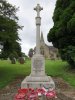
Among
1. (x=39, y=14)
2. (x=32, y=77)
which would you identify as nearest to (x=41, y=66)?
(x=32, y=77)

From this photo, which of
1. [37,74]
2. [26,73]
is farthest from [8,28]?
[37,74]

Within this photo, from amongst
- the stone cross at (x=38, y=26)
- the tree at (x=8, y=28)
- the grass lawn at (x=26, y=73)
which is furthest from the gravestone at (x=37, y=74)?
the tree at (x=8, y=28)

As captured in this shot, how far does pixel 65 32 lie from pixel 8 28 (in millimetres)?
5475

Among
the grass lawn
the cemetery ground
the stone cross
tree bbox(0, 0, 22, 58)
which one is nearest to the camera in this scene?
the cemetery ground

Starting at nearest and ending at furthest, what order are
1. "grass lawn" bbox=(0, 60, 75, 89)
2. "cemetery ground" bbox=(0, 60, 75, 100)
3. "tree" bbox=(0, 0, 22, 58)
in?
"cemetery ground" bbox=(0, 60, 75, 100)
"grass lawn" bbox=(0, 60, 75, 89)
"tree" bbox=(0, 0, 22, 58)

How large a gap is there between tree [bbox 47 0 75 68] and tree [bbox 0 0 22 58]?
3.65 m

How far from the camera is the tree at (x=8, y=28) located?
87.8 feet

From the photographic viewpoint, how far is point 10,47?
2814cm

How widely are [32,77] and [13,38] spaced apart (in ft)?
26.1

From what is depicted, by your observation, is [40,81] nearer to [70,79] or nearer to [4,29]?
[70,79]

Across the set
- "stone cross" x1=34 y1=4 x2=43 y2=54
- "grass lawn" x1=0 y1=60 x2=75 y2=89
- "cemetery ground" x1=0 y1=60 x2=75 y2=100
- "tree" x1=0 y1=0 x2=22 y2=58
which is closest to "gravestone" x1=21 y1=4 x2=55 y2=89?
"stone cross" x1=34 y1=4 x2=43 y2=54

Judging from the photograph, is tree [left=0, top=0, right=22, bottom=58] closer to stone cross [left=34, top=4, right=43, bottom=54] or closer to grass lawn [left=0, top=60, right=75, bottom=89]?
grass lawn [left=0, top=60, right=75, bottom=89]

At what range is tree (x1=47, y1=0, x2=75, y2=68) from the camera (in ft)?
92.0

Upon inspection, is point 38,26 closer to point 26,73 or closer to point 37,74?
point 37,74
